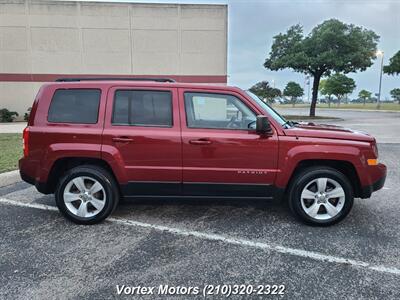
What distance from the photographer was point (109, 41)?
2142 centimetres

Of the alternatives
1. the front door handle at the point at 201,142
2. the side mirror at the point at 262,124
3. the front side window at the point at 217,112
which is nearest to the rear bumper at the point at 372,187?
the side mirror at the point at 262,124

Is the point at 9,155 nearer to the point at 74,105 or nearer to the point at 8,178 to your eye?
the point at 8,178

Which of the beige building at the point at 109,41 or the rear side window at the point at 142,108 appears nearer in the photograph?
the rear side window at the point at 142,108

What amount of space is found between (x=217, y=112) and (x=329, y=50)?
22484mm

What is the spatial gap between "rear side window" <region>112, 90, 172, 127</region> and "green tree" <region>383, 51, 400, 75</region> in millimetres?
34896

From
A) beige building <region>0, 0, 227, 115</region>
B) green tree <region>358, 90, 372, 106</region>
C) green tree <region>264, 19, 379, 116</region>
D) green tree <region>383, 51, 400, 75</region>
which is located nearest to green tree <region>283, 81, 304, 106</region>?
green tree <region>383, 51, 400, 75</region>

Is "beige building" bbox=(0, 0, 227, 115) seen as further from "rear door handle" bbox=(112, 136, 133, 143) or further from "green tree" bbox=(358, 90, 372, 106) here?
"green tree" bbox=(358, 90, 372, 106)

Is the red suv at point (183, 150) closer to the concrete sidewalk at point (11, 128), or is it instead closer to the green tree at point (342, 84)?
the concrete sidewalk at point (11, 128)

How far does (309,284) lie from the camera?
8.82 feet

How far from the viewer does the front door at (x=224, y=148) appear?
12.2 ft

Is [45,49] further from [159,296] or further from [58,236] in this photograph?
[159,296]

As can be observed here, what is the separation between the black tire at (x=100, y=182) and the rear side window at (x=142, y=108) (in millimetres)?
688

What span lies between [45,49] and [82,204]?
21.2 metres

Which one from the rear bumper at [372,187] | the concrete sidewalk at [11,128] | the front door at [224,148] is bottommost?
the concrete sidewalk at [11,128]
